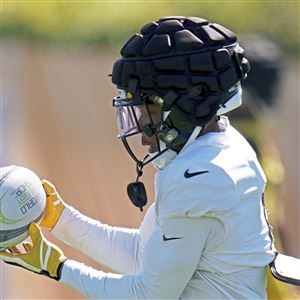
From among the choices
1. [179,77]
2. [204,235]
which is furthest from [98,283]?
[179,77]

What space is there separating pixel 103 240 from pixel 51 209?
25 centimetres

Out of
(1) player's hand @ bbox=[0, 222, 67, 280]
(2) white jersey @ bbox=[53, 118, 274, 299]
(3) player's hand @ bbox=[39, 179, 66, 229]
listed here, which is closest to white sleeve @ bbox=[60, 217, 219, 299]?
(2) white jersey @ bbox=[53, 118, 274, 299]

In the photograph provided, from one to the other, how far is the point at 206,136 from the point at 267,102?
38.8 ft

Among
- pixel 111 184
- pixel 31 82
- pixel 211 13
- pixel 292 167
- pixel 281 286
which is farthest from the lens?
pixel 211 13

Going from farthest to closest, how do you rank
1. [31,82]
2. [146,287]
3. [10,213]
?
[31,82] → [10,213] → [146,287]

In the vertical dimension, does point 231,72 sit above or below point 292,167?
above

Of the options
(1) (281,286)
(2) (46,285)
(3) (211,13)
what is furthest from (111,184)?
(1) (281,286)

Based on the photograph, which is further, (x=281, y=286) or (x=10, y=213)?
(x=281, y=286)

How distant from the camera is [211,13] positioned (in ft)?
62.5

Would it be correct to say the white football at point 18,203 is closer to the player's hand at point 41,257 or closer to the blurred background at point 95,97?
the player's hand at point 41,257

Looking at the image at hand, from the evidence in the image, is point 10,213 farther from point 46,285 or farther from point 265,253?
point 46,285

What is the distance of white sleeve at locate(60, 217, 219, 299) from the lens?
4055 millimetres

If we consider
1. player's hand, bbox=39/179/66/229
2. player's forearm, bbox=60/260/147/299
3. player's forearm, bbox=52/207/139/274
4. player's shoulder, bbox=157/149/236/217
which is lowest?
player's forearm, bbox=52/207/139/274

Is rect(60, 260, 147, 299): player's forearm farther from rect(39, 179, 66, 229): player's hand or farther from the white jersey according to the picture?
rect(39, 179, 66, 229): player's hand
